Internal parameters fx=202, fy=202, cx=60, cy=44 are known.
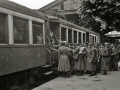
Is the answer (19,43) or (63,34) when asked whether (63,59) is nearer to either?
(63,34)

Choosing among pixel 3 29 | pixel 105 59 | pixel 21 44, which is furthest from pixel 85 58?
pixel 3 29

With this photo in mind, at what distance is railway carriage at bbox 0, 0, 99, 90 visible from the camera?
221 inches

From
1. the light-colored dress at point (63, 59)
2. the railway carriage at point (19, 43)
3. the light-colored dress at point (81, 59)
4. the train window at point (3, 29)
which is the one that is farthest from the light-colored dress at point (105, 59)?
the train window at point (3, 29)

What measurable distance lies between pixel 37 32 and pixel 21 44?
158 cm

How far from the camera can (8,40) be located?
5723 millimetres

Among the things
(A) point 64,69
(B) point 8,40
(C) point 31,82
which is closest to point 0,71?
(B) point 8,40

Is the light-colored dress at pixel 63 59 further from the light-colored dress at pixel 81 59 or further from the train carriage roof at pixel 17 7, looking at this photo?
the train carriage roof at pixel 17 7

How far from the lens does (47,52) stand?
8.94m

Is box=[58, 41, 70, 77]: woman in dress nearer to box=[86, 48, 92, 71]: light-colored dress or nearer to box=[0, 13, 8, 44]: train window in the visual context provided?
box=[86, 48, 92, 71]: light-colored dress

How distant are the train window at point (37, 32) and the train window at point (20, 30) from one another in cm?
70

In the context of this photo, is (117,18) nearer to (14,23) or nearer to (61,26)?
(61,26)

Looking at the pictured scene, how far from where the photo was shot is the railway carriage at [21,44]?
18.4 feet

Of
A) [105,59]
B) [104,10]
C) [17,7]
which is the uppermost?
[104,10]

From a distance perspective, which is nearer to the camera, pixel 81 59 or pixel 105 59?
pixel 81 59
